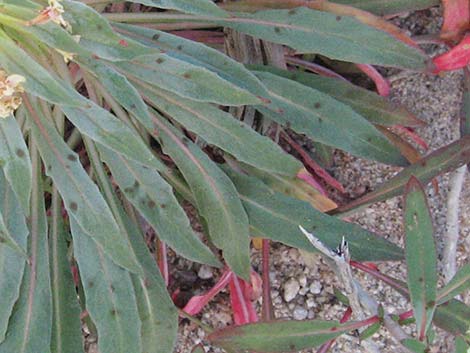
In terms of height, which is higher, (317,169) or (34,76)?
(317,169)

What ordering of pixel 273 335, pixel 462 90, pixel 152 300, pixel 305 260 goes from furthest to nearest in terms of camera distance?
pixel 462 90
pixel 305 260
pixel 152 300
pixel 273 335

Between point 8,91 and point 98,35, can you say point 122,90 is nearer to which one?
point 98,35

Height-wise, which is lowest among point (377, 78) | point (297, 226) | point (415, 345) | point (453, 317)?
point (415, 345)

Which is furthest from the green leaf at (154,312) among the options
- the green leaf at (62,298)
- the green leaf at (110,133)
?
the green leaf at (110,133)

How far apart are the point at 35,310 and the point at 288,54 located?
70cm

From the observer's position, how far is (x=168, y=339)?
1.39m

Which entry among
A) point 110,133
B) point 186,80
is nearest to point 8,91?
point 110,133

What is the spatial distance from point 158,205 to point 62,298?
230 mm

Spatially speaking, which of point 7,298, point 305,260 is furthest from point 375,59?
point 7,298

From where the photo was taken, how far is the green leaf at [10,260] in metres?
1.34

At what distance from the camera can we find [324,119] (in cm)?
149

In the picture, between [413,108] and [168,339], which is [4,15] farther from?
[413,108]

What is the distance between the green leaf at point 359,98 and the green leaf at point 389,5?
0.51 ft

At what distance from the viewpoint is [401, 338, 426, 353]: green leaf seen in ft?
3.85
